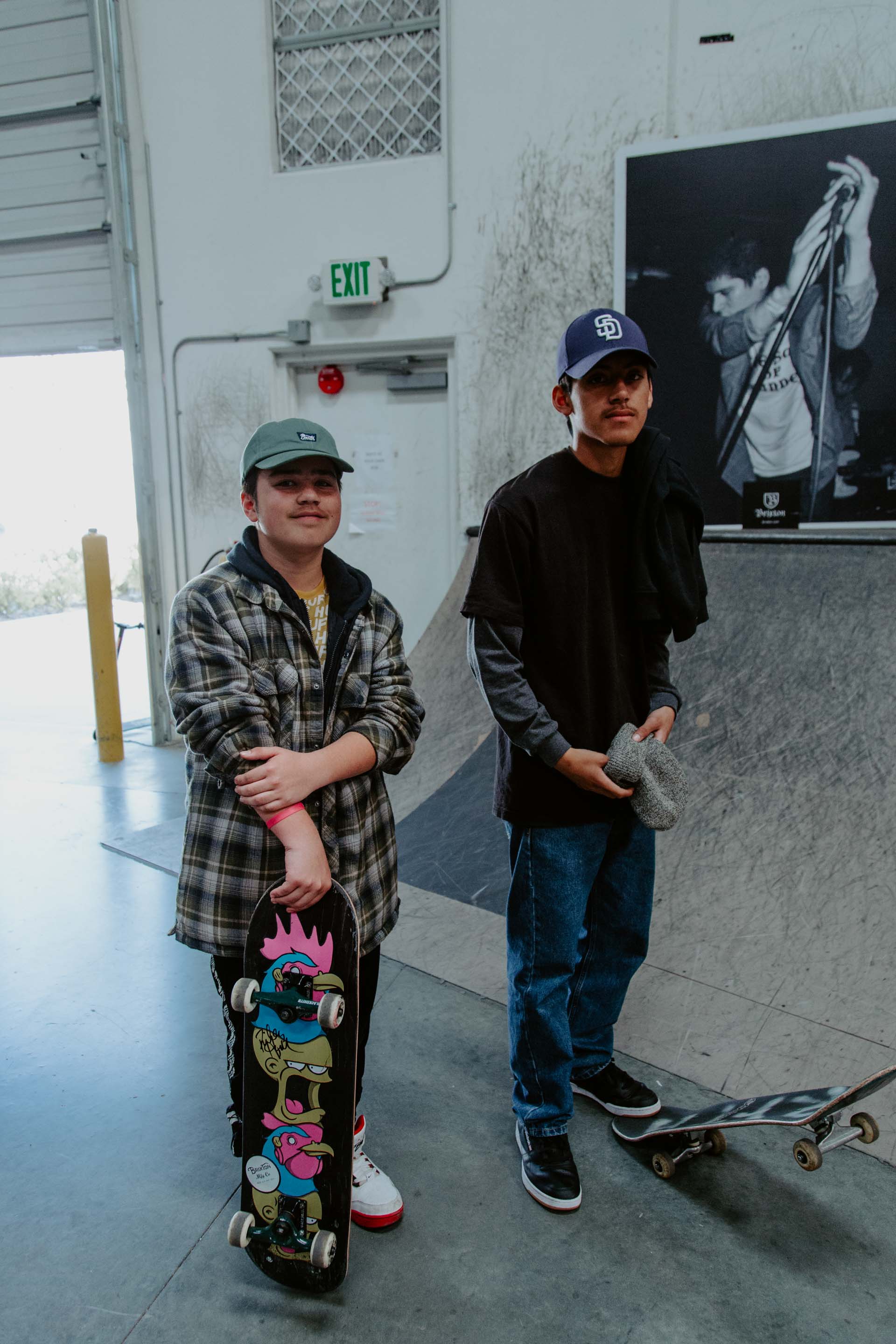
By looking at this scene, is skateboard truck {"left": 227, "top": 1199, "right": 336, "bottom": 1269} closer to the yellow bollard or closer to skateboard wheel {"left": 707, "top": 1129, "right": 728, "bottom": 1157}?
skateboard wheel {"left": 707, "top": 1129, "right": 728, "bottom": 1157}

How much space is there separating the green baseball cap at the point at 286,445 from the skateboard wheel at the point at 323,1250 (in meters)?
1.44

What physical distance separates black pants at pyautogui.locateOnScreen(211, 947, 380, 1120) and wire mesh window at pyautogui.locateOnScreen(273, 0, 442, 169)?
4.80 metres

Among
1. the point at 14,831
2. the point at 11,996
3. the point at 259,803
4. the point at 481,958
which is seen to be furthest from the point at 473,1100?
the point at 14,831

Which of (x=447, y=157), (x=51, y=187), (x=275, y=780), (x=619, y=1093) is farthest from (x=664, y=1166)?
(x=51, y=187)

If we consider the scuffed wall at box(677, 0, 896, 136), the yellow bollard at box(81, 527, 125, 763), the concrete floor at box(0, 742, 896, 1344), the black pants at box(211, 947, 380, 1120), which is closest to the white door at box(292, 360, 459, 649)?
the yellow bollard at box(81, 527, 125, 763)

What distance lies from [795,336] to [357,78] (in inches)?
117

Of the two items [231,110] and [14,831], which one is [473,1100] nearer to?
[14,831]

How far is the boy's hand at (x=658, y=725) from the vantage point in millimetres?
1862

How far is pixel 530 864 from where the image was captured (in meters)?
1.86

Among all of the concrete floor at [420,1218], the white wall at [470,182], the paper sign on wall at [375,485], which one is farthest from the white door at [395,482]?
the concrete floor at [420,1218]

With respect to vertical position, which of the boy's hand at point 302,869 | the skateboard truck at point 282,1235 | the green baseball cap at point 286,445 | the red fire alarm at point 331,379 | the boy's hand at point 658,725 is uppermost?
the red fire alarm at point 331,379

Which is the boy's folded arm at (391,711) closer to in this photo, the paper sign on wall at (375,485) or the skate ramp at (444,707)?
the skate ramp at (444,707)

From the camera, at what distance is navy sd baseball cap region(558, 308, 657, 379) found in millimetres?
1683

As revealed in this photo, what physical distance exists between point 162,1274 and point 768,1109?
50.3 inches
